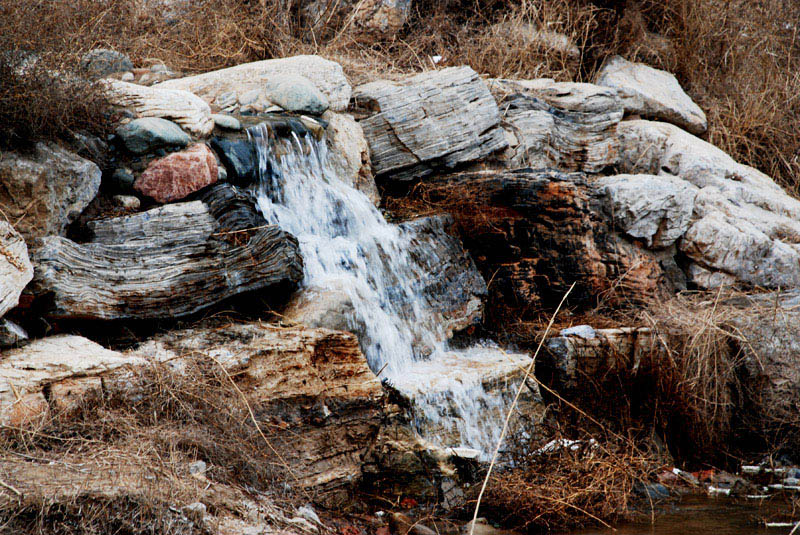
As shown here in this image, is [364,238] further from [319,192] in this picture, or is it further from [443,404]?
[443,404]

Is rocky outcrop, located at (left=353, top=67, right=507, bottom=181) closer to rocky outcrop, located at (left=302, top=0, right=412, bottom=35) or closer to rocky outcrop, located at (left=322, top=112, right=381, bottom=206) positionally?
rocky outcrop, located at (left=322, top=112, right=381, bottom=206)

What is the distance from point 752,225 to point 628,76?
3067mm

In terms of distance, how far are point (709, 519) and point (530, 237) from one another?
288 cm

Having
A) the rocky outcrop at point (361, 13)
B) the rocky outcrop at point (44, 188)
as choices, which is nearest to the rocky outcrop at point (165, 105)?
the rocky outcrop at point (44, 188)

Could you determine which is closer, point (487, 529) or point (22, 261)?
point (22, 261)

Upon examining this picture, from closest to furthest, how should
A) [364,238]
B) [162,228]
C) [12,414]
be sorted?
[12,414]
[162,228]
[364,238]

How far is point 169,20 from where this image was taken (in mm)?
8469

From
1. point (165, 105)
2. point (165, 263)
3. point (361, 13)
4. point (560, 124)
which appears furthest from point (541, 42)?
point (165, 263)

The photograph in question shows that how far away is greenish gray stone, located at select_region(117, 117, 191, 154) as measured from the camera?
4.91 meters

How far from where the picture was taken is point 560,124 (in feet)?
25.7

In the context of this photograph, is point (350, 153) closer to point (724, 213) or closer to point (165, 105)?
point (165, 105)

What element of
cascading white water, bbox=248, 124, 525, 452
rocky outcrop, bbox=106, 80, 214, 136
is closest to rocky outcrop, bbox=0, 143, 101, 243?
rocky outcrop, bbox=106, 80, 214, 136

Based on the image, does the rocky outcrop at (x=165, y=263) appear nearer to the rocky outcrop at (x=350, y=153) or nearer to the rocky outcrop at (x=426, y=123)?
the rocky outcrop at (x=350, y=153)

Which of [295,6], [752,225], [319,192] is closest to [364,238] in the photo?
[319,192]
